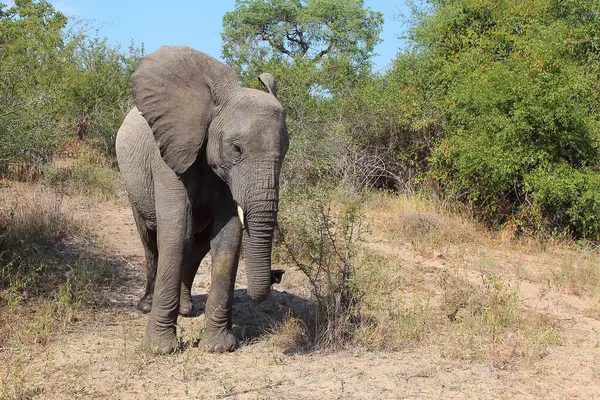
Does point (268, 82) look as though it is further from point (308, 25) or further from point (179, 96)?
point (308, 25)

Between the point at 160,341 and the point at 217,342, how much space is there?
0.46 meters

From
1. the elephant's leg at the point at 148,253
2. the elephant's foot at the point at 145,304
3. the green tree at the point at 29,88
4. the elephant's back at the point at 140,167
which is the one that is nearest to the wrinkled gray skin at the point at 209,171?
the elephant's back at the point at 140,167

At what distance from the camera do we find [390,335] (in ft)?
19.7

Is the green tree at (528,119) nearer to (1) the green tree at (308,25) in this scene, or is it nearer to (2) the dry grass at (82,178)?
(2) the dry grass at (82,178)

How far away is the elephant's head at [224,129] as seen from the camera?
4969 mm

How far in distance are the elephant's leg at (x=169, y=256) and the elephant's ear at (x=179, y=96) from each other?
26 centimetres

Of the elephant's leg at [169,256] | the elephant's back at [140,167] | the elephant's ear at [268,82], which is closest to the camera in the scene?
the elephant's leg at [169,256]

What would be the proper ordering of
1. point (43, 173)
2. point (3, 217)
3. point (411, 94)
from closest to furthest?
point (3, 217), point (43, 173), point (411, 94)

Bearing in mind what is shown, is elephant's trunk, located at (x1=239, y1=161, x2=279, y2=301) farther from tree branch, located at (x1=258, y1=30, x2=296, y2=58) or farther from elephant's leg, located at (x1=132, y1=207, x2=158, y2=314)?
tree branch, located at (x1=258, y1=30, x2=296, y2=58)

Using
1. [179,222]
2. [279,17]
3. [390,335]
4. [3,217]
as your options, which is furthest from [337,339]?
[279,17]

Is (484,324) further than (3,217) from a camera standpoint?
No

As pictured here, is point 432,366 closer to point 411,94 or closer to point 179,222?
point 179,222

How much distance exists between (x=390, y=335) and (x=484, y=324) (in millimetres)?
1040

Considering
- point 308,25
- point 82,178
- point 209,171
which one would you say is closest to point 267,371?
point 209,171
